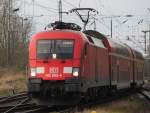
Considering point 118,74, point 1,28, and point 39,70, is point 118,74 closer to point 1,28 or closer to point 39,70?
point 39,70

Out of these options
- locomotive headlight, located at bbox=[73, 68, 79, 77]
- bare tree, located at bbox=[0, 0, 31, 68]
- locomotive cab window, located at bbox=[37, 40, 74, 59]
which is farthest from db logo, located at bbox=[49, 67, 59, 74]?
bare tree, located at bbox=[0, 0, 31, 68]

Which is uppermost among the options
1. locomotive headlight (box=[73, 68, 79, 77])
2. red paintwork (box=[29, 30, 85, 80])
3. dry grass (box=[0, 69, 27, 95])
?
red paintwork (box=[29, 30, 85, 80])

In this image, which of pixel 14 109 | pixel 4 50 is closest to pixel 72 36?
pixel 14 109

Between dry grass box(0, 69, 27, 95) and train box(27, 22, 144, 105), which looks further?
dry grass box(0, 69, 27, 95)

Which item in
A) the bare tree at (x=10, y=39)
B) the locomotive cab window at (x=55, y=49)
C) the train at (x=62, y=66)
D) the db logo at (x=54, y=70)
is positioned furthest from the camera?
the bare tree at (x=10, y=39)

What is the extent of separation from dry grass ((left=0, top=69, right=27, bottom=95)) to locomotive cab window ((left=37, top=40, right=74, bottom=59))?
15834 mm

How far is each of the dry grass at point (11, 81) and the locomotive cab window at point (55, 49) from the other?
15834 millimetres

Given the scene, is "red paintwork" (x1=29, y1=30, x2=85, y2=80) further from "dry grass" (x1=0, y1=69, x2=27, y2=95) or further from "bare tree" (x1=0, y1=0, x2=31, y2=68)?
"bare tree" (x1=0, y1=0, x2=31, y2=68)

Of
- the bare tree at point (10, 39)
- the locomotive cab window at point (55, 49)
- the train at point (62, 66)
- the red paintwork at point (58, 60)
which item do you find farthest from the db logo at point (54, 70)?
the bare tree at point (10, 39)

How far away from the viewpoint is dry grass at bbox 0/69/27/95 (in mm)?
38406

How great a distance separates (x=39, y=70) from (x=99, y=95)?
18.0 ft

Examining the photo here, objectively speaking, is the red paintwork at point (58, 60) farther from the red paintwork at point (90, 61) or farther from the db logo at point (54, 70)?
the db logo at point (54, 70)

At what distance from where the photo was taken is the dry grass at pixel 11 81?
38.4 metres

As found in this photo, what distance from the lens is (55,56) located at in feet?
64.0
